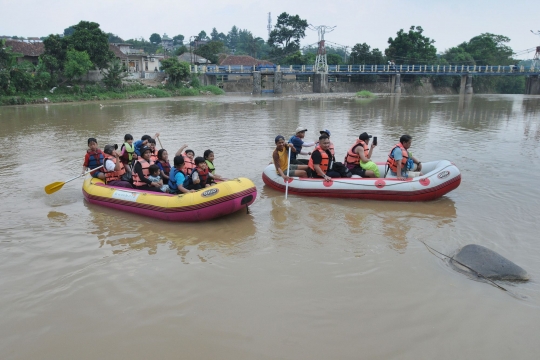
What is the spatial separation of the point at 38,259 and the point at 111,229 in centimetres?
117

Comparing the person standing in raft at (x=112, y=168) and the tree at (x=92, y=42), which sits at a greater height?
the tree at (x=92, y=42)

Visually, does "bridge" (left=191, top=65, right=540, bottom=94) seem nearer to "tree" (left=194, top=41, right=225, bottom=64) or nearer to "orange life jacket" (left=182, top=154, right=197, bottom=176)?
"tree" (left=194, top=41, right=225, bottom=64)

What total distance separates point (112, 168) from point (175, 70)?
34.2 m

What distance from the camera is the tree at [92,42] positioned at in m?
33.3

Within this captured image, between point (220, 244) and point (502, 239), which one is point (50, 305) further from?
point (502, 239)

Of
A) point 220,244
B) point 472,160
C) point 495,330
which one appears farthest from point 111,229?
point 472,160

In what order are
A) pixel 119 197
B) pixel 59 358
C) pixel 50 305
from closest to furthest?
1. pixel 59 358
2. pixel 50 305
3. pixel 119 197

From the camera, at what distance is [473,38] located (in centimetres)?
6062

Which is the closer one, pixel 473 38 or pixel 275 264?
pixel 275 264

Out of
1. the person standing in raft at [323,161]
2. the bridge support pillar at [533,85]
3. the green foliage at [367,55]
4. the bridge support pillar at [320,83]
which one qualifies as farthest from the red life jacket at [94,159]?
the bridge support pillar at [533,85]

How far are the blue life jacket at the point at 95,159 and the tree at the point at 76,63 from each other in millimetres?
27552

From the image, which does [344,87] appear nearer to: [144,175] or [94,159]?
[94,159]

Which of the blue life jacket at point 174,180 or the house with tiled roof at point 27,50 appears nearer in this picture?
the blue life jacket at point 174,180

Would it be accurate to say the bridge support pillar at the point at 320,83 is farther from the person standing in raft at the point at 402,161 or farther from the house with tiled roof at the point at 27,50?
the person standing in raft at the point at 402,161
